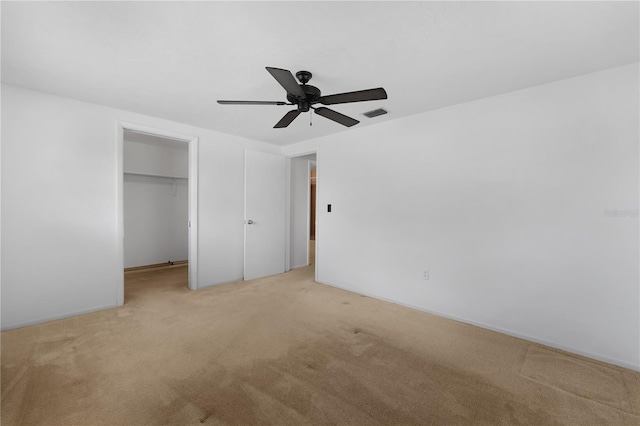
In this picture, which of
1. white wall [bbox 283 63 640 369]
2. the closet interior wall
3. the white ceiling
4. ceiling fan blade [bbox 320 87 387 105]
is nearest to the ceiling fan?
ceiling fan blade [bbox 320 87 387 105]

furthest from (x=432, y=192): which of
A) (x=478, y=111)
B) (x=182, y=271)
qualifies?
(x=182, y=271)

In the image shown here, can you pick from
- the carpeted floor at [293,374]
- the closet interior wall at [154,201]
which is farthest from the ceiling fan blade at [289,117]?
the closet interior wall at [154,201]

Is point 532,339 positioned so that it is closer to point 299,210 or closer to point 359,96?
point 359,96

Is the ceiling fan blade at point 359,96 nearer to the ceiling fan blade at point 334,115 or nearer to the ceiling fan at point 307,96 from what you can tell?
the ceiling fan at point 307,96

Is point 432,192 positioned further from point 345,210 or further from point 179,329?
point 179,329

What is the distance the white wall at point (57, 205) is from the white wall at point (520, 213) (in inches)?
123

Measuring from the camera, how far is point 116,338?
245cm

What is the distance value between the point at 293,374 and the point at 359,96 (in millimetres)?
2062

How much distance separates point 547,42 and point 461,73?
0.56 metres

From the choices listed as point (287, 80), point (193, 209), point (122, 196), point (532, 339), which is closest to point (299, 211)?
point (193, 209)

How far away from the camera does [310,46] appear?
6.23ft

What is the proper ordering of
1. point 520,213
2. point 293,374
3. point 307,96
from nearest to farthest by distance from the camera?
point 293,374 < point 307,96 < point 520,213

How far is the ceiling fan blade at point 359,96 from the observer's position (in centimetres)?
191

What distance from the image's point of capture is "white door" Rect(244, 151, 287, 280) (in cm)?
445
